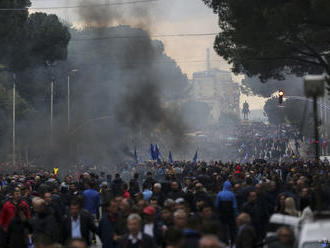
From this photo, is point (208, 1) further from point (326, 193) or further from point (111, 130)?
point (111, 130)

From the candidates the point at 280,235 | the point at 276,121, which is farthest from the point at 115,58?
the point at 280,235

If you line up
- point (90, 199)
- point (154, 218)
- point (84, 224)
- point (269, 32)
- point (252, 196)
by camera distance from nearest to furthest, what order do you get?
point (154, 218)
point (84, 224)
point (252, 196)
point (90, 199)
point (269, 32)

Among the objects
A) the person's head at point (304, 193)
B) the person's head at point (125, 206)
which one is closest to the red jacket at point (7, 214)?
the person's head at point (125, 206)

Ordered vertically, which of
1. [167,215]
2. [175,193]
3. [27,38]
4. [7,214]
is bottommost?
[7,214]

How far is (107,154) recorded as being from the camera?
81.9m

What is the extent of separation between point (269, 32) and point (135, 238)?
2693cm

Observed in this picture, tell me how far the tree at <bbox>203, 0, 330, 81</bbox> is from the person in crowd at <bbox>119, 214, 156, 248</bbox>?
2275cm

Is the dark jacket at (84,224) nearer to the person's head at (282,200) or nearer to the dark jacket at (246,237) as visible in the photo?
the dark jacket at (246,237)

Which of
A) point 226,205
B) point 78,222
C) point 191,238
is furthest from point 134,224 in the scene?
point 226,205

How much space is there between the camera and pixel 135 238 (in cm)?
1005

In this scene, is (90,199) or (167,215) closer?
(167,215)

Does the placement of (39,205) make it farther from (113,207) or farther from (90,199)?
(90,199)

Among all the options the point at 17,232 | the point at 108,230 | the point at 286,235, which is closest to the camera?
the point at 286,235

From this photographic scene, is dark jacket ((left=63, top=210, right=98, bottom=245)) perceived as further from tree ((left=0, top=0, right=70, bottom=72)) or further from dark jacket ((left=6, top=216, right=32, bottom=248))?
tree ((left=0, top=0, right=70, bottom=72))
